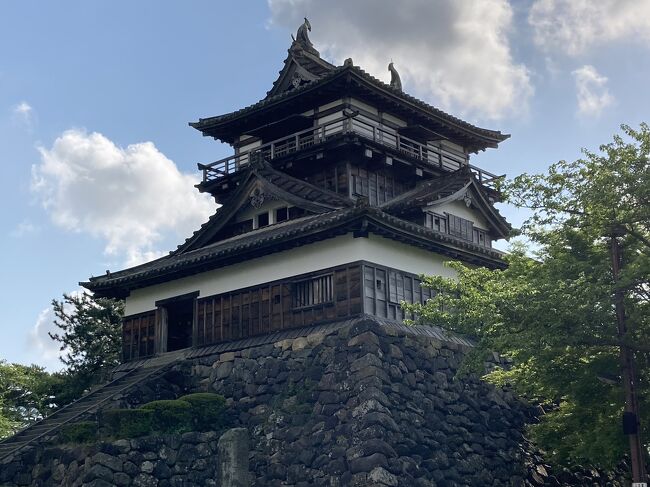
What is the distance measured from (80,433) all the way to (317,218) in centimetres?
1002

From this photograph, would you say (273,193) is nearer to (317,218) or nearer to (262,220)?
(262,220)

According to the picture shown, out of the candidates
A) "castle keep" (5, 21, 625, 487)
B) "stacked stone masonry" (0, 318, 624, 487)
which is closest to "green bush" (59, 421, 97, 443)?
"castle keep" (5, 21, 625, 487)

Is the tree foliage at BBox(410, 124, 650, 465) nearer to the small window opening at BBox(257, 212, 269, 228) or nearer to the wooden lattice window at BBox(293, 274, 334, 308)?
the wooden lattice window at BBox(293, 274, 334, 308)

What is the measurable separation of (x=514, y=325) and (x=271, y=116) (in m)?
17.8

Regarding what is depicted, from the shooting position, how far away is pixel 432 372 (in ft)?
88.6

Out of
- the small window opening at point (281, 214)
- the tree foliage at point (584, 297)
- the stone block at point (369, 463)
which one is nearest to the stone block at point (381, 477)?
the stone block at point (369, 463)

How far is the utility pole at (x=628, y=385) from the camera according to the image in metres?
19.5

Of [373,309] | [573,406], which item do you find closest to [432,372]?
[373,309]

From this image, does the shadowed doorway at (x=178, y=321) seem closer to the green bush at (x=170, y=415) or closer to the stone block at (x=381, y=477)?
the green bush at (x=170, y=415)

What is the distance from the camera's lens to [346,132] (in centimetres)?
3228

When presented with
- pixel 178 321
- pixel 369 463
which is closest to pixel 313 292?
pixel 369 463

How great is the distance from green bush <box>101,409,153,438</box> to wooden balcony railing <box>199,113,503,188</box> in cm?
1114

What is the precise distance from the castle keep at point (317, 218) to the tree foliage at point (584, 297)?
507cm

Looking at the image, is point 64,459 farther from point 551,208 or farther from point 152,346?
point 551,208
